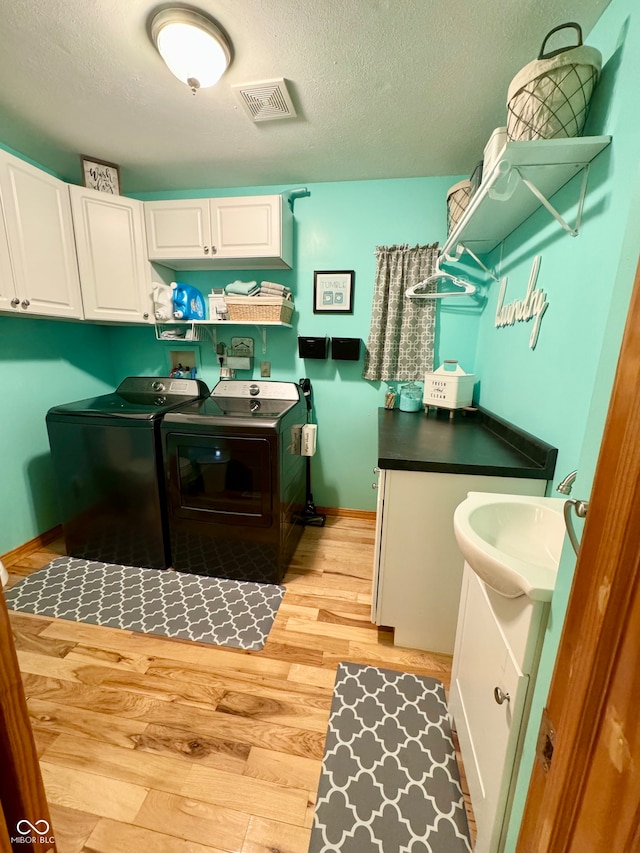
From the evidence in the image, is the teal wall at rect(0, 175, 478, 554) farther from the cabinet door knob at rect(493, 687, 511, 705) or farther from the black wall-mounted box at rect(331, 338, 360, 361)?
the cabinet door knob at rect(493, 687, 511, 705)

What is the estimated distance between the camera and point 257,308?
2.27 m

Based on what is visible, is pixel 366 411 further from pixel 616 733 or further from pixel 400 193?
pixel 616 733

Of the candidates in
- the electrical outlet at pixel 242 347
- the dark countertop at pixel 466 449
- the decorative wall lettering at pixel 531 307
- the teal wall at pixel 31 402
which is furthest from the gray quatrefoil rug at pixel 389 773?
the teal wall at pixel 31 402

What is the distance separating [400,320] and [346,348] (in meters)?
0.44

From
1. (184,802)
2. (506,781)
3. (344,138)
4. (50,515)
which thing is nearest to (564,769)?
(506,781)

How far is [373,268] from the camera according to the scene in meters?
2.41

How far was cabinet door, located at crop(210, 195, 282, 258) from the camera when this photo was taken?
7.04 ft

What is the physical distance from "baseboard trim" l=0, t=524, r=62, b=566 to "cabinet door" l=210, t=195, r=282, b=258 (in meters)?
2.32

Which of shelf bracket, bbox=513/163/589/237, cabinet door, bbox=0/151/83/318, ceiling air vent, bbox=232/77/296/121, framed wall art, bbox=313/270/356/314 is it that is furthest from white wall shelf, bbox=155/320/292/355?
shelf bracket, bbox=513/163/589/237

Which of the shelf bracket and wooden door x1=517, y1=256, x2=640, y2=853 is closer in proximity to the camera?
wooden door x1=517, y1=256, x2=640, y2=853

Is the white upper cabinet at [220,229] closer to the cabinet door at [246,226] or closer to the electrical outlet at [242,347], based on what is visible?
the cabinet door at [246,226]

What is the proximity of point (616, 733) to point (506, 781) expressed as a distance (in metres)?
0.66

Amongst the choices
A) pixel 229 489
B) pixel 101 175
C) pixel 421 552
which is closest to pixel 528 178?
pixel 421 552

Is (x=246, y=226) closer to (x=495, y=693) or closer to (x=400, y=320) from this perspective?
(x=400, y=320)
